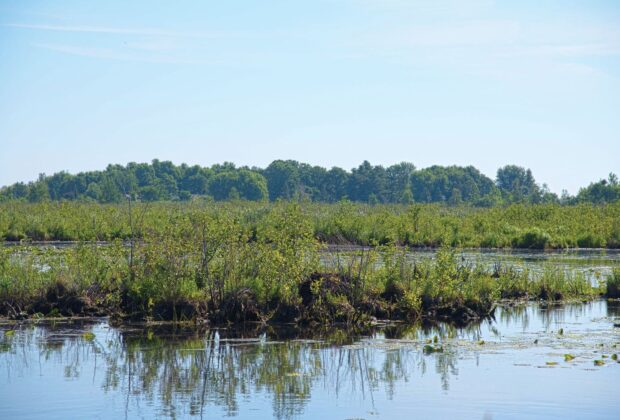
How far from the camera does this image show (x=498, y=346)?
1518 cm

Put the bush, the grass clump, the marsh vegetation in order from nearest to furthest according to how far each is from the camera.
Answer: the marsh vegetation, the grass clump, the bush

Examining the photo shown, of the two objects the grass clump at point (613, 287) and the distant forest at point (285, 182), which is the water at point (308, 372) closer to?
the grass clump at point (613, 287)

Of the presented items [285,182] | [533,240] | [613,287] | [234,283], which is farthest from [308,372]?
[285,182]

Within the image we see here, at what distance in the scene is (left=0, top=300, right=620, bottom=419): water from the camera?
11234 mm

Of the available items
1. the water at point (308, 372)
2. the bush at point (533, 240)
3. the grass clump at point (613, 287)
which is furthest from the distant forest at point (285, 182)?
the water at point (308, 372)

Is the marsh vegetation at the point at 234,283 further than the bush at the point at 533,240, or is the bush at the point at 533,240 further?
the bush at the point at 533,240

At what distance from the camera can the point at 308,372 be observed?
13.3m

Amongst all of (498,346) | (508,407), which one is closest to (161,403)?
(508,407)

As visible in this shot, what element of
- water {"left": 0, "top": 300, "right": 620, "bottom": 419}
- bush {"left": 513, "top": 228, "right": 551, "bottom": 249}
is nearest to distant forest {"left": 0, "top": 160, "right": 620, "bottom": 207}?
bush {"left": 513, "top": 228, "right": 551, "bottom": 249}

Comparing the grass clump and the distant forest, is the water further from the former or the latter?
the distant forest

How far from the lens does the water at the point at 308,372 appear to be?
1123 centimetres

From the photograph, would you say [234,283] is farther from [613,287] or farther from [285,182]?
[285,182]

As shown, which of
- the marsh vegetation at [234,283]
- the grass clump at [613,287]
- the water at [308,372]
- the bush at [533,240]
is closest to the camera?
the water at [308,372]

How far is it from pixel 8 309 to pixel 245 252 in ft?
15.0
